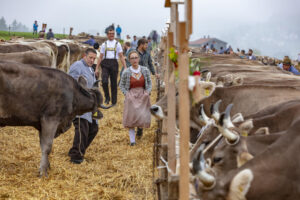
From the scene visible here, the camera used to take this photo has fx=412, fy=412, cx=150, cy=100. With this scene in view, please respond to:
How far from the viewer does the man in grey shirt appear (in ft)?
23.8

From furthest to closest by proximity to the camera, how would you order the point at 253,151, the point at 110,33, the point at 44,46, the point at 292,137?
1. the point at 44,46
2. the point at 110,33
3. the point at 253,151
4. the point at 292,137

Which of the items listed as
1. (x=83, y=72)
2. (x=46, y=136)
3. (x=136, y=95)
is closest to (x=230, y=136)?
(x=46, y=136)

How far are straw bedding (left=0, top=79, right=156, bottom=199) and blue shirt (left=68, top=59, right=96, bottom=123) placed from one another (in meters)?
0.82

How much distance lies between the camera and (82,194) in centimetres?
571

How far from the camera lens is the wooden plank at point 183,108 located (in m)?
2.93

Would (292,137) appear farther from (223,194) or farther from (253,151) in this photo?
(223,194)

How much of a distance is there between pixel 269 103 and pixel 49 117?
3458 millimetres

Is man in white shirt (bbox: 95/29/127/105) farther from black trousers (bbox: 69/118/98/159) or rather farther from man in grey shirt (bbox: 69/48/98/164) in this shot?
black trousers (bbox: 69/118/98/159)

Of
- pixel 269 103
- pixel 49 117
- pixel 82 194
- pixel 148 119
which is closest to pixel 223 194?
pixel 82 194

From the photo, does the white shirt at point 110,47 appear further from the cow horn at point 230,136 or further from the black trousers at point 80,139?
the cow horn at point 230,136

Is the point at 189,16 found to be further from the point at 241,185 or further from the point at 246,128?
the point at 246,128

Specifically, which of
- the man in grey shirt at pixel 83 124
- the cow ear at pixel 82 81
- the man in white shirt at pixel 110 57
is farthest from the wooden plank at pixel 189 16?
the man in white shirt at pixel 110 57

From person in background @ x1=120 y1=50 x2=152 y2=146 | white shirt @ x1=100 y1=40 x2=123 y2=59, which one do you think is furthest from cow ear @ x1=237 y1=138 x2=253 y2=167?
white shirt @ x1=100 y1=40 x2=123 y2=59

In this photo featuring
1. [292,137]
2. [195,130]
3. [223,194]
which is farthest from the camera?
[195,130]
